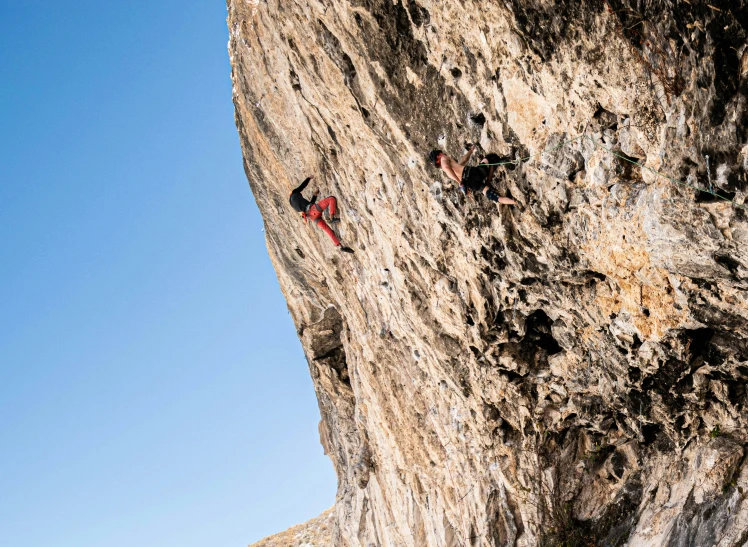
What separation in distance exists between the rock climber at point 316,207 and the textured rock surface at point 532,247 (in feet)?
0.87

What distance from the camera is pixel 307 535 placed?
26.6 metres

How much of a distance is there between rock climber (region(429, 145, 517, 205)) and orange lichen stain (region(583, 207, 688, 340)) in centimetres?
132

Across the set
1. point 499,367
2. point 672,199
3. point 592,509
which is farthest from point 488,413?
point 672,199

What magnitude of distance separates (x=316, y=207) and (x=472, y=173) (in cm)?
417

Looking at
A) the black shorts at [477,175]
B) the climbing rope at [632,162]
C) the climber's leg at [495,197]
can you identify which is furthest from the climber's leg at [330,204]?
the climbing rope at [632,162]

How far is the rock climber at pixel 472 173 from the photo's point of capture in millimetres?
8188

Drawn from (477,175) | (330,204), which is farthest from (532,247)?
(330,204)

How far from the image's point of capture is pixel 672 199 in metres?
6.34

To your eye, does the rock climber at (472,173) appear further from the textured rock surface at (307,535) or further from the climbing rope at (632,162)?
the textured rock surface at (307,535)

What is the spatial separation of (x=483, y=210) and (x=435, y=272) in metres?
1.74

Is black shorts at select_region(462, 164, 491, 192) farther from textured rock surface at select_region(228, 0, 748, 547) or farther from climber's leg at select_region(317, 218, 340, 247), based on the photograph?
climber's leg at select_region(317, 218, 340, 247)

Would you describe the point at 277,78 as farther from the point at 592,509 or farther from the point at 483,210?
the point at 592,509

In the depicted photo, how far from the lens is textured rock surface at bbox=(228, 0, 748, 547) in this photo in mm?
6234

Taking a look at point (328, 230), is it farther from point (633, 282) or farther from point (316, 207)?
point (633, 282)
